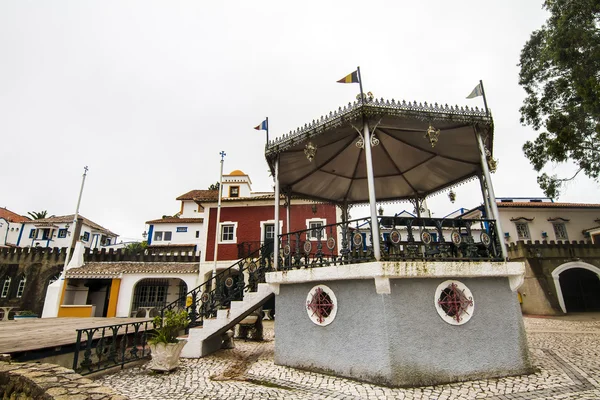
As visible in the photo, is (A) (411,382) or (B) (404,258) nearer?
(A) (411,382)

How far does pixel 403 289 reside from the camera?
5715mm

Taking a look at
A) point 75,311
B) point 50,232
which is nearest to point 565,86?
point 75,311

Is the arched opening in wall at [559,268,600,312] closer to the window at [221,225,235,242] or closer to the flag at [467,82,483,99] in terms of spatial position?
the flag at [467,82,483,99]

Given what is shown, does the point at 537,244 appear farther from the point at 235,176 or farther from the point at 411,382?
the point at 235,176

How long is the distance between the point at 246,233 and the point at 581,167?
744 inches

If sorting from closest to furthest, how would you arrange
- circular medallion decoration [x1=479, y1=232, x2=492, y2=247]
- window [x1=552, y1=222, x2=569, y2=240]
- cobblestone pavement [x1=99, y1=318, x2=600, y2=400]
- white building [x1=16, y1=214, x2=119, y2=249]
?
cobblestone pavement [x1=99, y1=318, x2=600, y2=400]
circular medallion decoration [x1=479, y1=232, x2=492, y2=247]
window [x1=552, y1=222, x2=569, y2=240]
white building [x1=16, y1=214, x2=119, y2=249]

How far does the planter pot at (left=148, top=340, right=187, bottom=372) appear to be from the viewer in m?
6.79

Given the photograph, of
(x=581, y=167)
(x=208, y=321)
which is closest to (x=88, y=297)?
(x=208, y=321)

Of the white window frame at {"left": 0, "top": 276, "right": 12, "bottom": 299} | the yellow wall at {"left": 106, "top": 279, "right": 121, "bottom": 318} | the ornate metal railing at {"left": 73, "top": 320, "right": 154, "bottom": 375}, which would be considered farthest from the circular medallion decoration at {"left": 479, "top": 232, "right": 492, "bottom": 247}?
the white window frame at {"left": 0, "top": 276, "right": 12, "bottom": 299}

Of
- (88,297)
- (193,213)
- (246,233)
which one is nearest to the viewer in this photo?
(246,233)

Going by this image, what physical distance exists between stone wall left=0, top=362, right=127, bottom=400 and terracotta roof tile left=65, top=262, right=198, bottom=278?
1785 centimetres

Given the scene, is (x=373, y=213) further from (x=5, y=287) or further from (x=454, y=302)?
(x=5, y=287)

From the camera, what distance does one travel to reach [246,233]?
21.1 metres

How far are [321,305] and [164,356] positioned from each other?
3813 mm
